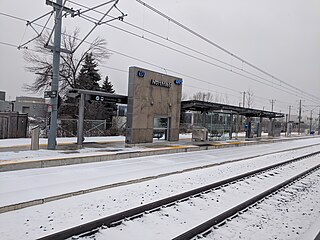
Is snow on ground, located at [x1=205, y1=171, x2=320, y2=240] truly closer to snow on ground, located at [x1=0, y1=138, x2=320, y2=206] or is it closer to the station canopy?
snow on ground, located at [x1=0, y1=138, x2=320, y2=206]

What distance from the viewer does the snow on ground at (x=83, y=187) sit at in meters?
5.35

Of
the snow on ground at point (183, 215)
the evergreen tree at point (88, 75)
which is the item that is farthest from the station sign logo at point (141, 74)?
the evergreen tree at point (88, 75)

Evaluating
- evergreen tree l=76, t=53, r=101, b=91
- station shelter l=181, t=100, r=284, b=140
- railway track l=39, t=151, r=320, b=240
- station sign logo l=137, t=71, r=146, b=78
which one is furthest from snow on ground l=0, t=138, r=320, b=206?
evergreen tree l=76, t=53, r=101, b=91

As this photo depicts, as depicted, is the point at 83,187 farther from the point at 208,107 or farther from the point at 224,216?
the point at 208,107

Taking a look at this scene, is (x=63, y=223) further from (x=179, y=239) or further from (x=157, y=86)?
(x=157, y=86)

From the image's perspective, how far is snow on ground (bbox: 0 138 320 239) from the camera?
5.35 m

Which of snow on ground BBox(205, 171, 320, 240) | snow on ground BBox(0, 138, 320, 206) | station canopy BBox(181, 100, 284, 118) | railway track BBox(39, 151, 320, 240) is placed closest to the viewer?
railway track BBox(39, 151, 320, 240)

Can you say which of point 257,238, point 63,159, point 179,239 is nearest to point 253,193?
point 257,238

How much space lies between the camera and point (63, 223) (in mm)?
5328

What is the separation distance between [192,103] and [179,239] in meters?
16.9

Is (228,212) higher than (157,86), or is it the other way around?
(157,86)

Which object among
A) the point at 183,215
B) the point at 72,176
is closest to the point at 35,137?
the point at 72,176

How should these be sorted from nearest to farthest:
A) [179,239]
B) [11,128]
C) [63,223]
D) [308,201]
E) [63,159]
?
1. [179,239]
2. [63,223]
3. [308,201]
4. [63,159]
5. [11,128]

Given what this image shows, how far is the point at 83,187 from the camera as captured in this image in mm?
7926
